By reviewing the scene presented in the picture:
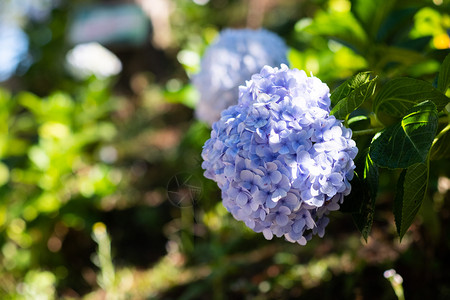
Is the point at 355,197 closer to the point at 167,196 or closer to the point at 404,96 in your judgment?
the point at 404,96

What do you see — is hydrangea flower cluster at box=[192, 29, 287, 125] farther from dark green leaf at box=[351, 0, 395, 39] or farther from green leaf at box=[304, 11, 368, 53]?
dark green leaf at box=[351, 0, 395, 39]

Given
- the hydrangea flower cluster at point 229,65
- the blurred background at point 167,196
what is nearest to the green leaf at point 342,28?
the blurred background at point 167,196

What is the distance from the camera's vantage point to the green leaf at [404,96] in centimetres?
80

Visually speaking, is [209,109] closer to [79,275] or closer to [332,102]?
[332,102]

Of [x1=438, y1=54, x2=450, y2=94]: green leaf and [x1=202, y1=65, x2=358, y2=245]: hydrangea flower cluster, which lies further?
[x1=438, y1=54, x2=450, y2=94]: green leaf

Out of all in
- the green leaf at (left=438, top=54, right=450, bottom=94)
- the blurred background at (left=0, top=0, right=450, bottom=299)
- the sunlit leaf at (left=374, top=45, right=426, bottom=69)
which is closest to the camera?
the green leaf at (left=438, top=54, right=450, bottom=94)

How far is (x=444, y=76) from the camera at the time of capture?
0.87m

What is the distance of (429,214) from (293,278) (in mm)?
627

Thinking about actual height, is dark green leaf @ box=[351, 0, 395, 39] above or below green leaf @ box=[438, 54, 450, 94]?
below

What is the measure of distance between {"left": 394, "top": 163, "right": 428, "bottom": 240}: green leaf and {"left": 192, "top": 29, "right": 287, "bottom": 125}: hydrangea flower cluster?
817 mm

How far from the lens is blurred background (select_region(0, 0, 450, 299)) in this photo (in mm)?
1467

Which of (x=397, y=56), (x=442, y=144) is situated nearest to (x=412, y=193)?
(x=442, y=144)

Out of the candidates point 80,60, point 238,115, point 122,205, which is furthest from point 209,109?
point 80,60

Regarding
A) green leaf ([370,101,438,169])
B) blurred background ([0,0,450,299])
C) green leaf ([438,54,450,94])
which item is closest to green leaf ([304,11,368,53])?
blurred background ([0,0,450,299])
